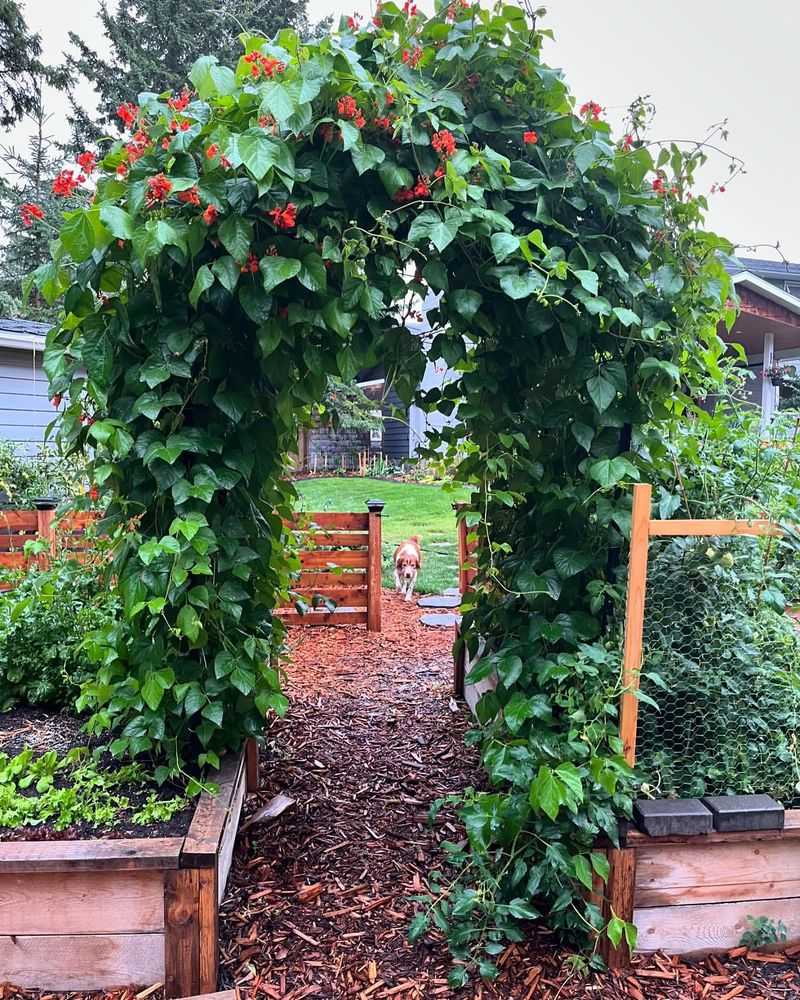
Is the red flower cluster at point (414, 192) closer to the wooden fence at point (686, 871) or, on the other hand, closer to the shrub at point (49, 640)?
the wooden fence at point (686, 871)

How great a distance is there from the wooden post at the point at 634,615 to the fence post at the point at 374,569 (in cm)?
319

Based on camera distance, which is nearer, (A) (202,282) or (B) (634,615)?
(A) (202,282)

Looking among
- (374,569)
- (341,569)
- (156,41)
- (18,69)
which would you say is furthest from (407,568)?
(156,41)

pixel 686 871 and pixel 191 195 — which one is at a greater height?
pixel 191 195

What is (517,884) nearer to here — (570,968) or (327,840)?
(570,968)

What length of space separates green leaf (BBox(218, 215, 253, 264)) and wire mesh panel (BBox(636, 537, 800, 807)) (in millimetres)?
1474

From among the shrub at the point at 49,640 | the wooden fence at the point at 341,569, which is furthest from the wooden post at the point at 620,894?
the wooden fence at the point at 341,569

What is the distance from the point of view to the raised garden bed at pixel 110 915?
1563 millimetres

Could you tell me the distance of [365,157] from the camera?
1547mm

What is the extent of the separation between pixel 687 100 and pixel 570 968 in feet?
17.8

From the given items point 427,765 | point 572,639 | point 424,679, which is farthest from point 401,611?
point 572,639

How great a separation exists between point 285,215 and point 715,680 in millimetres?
1769

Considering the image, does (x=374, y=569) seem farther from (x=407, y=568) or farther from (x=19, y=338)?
(x=19, y=338)

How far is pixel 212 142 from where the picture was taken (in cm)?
150
